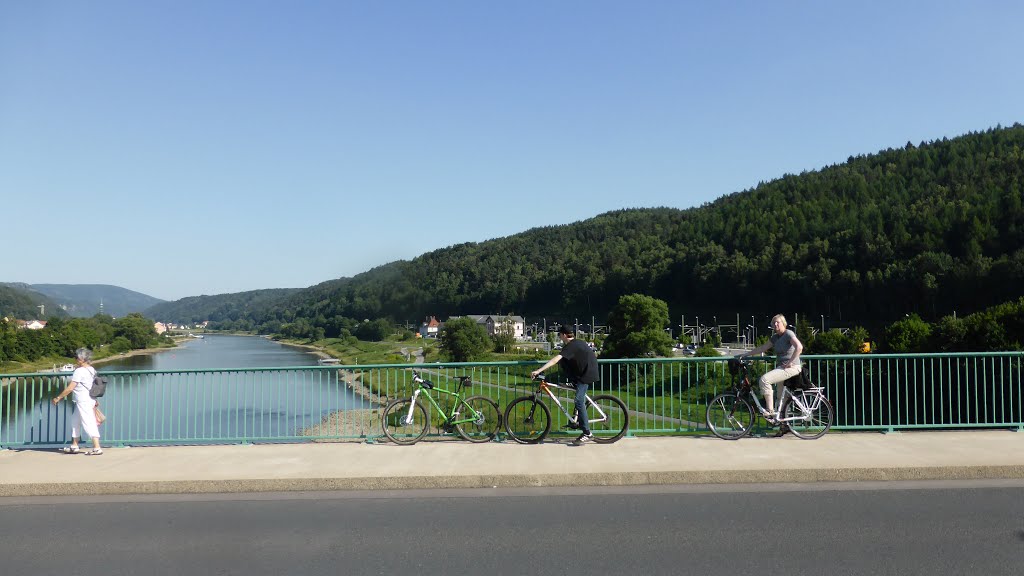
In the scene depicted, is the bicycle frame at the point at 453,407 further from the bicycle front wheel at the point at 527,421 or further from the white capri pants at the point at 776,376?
the white capri pants at the point at 776,376

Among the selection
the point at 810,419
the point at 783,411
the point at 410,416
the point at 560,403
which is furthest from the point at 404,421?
the point at 810,419

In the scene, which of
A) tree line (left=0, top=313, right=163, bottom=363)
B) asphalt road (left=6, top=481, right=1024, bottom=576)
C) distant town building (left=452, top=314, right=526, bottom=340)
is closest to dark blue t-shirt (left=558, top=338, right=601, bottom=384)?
asphalt road (left=6, top=481, right=1024, bottom=576)

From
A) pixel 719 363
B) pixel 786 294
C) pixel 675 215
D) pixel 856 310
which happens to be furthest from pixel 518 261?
pixel 719 363

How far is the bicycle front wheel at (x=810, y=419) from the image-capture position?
33.8 ft

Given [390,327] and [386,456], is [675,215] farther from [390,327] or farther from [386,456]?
[386,456]

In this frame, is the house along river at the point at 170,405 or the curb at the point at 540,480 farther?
the house along river at the point at 170,405

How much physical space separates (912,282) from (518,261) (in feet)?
297

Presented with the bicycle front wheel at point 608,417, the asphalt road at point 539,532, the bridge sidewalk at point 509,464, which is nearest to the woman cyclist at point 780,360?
the bridge sidewalk at point 509,464

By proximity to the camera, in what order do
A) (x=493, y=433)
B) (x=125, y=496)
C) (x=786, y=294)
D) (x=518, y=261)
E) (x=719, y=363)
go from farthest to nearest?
(x=518, y=261), (x=786, y=294), (x=719, y=363), (x=493, y=433), (x=125, y=496)

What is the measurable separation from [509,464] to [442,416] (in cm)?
209

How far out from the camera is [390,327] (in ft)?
344

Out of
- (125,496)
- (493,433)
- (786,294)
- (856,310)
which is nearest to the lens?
(125,496)

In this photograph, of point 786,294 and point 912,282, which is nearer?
point 912,282

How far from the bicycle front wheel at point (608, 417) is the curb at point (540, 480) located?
2.01m
